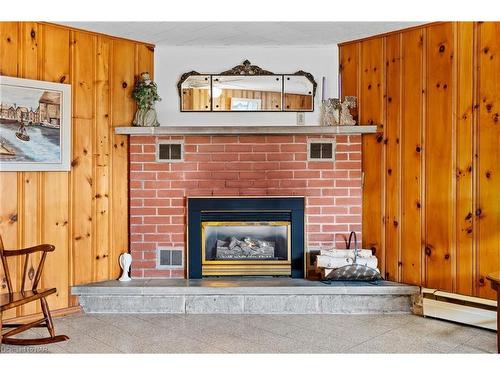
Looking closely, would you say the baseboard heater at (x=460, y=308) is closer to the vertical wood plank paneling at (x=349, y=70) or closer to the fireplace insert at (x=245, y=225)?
the fireplace insert at (x=245, y=225)

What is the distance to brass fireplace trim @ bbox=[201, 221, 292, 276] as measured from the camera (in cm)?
345

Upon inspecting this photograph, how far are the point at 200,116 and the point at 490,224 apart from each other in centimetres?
227

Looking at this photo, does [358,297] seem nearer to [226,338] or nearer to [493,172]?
[226,338]

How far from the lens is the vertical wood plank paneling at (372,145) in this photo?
11.0ft

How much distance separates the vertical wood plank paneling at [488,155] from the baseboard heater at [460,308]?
0.32ft

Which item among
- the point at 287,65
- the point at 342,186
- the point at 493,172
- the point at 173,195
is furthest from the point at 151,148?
the point at 493,172

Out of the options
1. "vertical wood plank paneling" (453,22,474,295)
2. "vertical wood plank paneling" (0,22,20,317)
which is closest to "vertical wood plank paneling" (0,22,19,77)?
"vertical wood plank paneling" (0,22,20,317)

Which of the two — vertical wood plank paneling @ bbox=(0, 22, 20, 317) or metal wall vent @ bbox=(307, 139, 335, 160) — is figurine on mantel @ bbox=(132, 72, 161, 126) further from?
metal wall vent @ bbox=(307, 139, 335, 160)

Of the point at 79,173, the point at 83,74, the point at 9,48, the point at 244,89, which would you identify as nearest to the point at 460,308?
the point at 244,89

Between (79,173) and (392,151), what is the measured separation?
94.3 inches

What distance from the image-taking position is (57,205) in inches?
123

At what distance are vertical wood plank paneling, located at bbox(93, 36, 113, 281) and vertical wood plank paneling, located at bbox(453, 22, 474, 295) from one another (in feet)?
8.48

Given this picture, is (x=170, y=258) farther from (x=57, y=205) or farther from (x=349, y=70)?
(x=349, y=70)

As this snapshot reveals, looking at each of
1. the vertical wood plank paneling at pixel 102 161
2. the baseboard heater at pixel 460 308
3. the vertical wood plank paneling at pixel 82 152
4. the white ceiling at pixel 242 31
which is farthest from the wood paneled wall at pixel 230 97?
the baseboard heater at pixel 460 308
